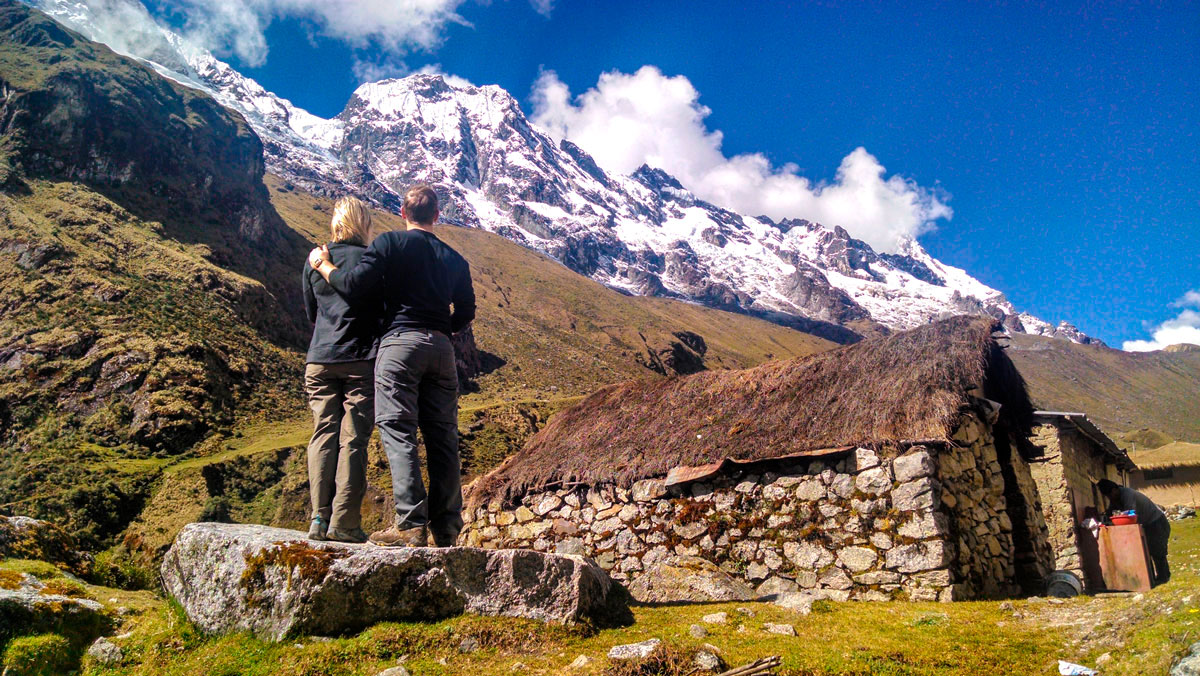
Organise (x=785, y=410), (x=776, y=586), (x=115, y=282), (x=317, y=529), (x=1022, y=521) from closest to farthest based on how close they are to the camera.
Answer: (x=317, y=529)
(x=776, y=586)
(x=785, y=410)
(x=1022, y=521)
(x=115, y=282)

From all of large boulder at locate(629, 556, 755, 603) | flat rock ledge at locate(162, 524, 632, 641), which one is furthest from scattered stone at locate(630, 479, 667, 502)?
flat rock ledge at locate(162, 524, 632, 641)

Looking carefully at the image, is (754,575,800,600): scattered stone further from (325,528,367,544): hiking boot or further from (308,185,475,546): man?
(325,528,367,544): hiking boot

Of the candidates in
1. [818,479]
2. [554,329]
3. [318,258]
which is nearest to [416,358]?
[318,258]

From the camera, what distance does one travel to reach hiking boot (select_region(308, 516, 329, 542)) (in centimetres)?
418

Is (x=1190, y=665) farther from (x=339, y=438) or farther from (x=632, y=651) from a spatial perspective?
(x=339, y=438)

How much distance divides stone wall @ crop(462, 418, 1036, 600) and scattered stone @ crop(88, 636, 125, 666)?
593 centimetres

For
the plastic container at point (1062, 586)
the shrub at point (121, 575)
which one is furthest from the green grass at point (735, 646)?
the plastic container at point (1062, 586)

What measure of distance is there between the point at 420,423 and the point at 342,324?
0.96m

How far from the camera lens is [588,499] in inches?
363

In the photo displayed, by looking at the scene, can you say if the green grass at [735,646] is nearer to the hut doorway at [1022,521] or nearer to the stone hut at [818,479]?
the stone hut at [818,479]

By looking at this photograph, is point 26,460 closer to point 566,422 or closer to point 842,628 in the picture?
point 566,422

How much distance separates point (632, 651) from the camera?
3.47 meters

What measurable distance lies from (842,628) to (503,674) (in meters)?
2.74

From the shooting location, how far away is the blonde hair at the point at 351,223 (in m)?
4.90
